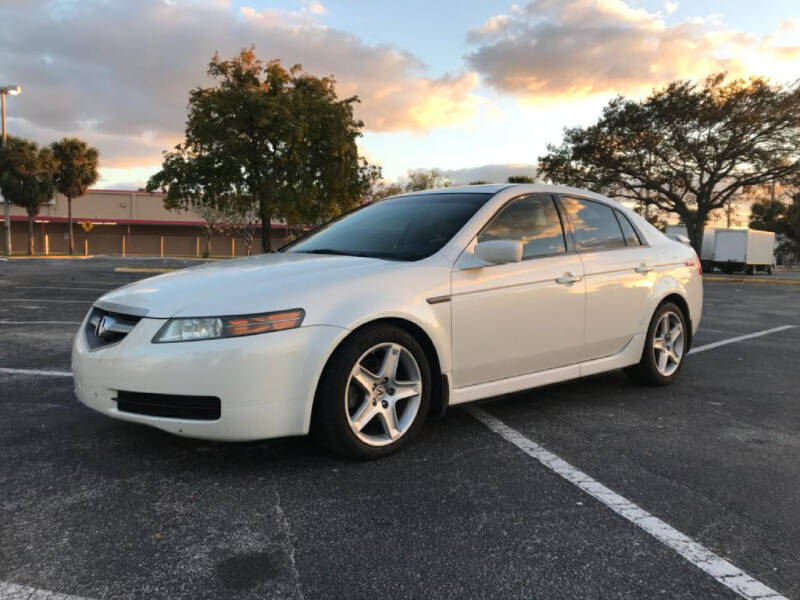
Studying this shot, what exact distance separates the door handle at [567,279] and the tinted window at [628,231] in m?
0.93

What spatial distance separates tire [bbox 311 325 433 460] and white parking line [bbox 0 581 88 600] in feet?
4.44

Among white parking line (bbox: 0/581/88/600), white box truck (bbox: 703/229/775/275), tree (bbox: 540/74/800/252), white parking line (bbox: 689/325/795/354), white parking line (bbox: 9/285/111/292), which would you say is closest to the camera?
white parking line (bbox: 0/581/88/600)

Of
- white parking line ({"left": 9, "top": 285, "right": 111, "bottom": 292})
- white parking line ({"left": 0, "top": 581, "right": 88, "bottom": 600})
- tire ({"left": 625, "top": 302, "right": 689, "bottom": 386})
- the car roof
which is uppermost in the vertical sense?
the car roof

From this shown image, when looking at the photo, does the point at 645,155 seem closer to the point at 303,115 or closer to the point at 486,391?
the point at 303,115

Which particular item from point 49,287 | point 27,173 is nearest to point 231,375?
point 49,287

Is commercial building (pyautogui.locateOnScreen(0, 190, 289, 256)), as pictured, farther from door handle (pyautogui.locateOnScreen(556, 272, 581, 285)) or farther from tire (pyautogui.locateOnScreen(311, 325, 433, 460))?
tire (pyautogui.locateOnScreen(311, 325, 433, 460))

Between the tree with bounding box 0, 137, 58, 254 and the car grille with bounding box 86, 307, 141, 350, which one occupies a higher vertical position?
the tree with bounding box 0, 137, 58, 254

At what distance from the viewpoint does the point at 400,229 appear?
4.12 meters

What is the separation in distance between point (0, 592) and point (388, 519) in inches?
55.4

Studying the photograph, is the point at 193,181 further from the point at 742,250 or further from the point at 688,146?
the point at 742,250

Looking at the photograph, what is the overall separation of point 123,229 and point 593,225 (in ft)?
190

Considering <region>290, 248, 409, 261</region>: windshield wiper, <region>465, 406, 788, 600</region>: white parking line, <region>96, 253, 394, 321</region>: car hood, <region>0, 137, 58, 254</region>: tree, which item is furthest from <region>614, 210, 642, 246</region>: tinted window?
<region>0, 137, 58, 254</region>: tree

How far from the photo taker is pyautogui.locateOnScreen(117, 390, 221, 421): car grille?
295 centimetres

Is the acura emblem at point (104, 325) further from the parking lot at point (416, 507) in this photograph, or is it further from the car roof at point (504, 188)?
the car roof at point (504, 188)
